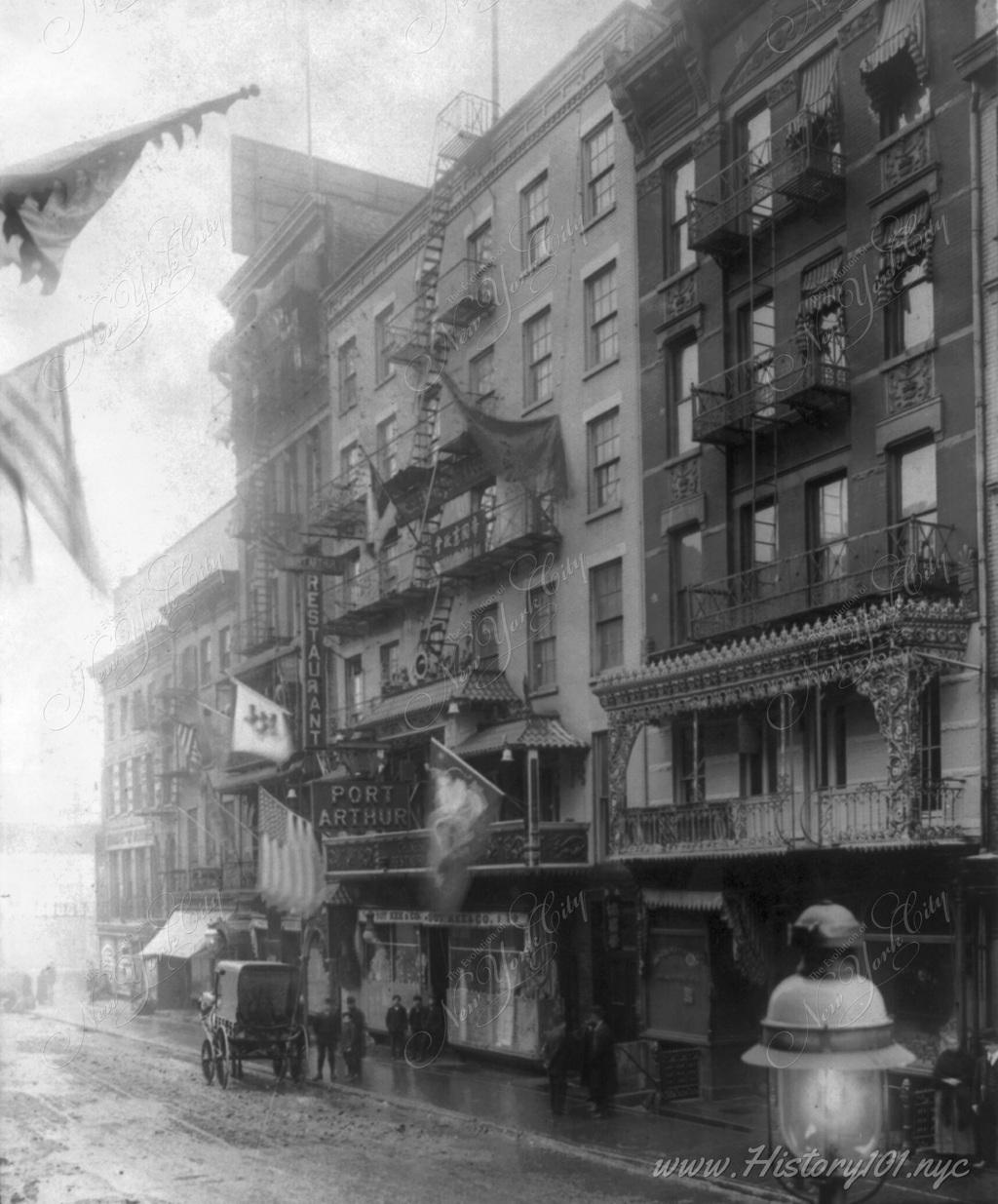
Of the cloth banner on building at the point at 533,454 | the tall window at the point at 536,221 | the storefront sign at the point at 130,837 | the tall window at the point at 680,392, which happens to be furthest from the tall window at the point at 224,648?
the tall window at the point at 680,392

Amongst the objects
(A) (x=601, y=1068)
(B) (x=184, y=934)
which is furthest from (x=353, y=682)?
(A) (x=601, y=1068)

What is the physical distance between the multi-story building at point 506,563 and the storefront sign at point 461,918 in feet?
0.28

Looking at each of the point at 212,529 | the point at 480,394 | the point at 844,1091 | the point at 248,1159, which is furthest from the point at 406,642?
the point at 844,1091

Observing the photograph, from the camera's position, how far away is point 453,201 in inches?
1438

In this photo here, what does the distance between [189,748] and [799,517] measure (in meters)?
18.7

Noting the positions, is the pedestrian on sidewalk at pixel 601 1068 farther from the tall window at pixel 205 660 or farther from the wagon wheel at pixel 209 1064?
the tall window at pixel 205 660

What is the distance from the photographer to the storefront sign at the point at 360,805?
3441cm

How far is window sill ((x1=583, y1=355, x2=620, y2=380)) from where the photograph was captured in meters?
29.9

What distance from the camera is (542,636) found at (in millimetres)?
31906

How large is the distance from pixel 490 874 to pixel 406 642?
859 cm

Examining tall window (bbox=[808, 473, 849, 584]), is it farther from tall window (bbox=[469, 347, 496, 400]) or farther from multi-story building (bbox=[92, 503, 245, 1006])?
multi-story building (bbox=[92, 503, 245, 1006])

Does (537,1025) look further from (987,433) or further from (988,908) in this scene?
(987,433)

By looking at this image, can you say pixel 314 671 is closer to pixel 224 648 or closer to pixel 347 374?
pixel 347 374

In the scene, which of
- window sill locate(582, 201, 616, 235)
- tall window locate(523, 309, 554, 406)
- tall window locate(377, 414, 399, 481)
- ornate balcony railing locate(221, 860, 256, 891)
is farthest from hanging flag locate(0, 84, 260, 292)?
ornate balcony railing locate(221, 860, 256, 891)
